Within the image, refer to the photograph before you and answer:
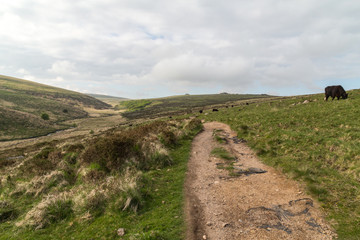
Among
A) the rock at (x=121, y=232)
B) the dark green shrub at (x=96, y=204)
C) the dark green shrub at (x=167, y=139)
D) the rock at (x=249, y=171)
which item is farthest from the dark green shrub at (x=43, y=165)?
the rock at (x=249, y=171)

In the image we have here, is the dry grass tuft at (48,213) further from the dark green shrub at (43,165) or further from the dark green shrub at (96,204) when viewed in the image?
the dark green shrub at (43,165)

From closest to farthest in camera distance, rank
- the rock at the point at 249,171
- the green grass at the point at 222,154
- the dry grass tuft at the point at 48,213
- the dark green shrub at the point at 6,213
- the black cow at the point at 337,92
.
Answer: the dry grass tuft at the point at 48,213
the dark green shrub at the point at 6,213
the rock at the point at 249,171
the green grass at the point at 222,154
the black cow at the point at 337,92

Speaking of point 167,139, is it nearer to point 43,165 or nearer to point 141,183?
point 141,183

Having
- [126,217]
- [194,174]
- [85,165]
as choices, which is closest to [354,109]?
[194,174]

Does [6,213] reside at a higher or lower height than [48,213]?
lower

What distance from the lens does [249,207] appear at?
22.8ft

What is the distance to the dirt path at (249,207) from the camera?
562cm

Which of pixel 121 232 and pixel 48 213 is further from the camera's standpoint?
pixel 48 213

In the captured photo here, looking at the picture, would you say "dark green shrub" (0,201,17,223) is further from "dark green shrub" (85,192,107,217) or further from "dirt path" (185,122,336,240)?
"dirt path" (185,122,336,240)

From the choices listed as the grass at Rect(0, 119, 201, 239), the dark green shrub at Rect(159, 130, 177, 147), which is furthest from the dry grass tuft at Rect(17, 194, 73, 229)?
the dark green shrub at Rect(159, 130, 177, 147)

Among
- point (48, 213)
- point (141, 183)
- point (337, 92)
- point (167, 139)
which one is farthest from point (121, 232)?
point (337, 92)

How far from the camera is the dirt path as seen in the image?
5617mm

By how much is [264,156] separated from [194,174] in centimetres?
575

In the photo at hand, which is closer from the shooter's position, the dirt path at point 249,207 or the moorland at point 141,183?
the dirt path at point 249,207
